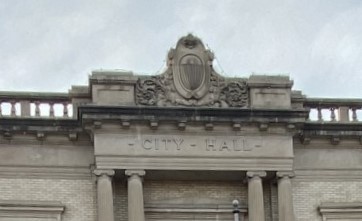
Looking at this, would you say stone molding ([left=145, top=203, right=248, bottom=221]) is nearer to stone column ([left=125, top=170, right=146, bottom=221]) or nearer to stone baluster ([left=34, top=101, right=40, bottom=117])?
stone column ([left=125, top=170, right=146, bottom=221])

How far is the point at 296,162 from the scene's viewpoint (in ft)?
117

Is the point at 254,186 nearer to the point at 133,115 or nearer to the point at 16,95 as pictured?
the point at 133,115

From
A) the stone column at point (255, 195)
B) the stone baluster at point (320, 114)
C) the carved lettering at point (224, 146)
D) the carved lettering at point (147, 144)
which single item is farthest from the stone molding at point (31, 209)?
the stone baluster at point (320, 114)

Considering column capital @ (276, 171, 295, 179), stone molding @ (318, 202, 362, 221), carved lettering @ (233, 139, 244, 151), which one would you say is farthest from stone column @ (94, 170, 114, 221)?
stone molding @ (318, 202, 362, 221)

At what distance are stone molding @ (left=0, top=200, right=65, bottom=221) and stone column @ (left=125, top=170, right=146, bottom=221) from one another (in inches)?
80.9

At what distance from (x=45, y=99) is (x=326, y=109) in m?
8.78

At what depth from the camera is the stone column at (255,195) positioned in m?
34.3

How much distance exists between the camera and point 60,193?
113 feet

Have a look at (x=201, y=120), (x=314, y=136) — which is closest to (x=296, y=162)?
(x=314, y=136)

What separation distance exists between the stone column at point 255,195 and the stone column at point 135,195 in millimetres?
3201

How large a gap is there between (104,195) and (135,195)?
91 cm

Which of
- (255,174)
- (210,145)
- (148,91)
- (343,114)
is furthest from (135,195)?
(343,114)

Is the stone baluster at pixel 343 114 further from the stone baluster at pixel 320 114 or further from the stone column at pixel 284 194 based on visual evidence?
the stone column at pixel 284 194

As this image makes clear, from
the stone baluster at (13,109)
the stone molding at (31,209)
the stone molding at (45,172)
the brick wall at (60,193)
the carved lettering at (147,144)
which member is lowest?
the stone molding at (31,209)
